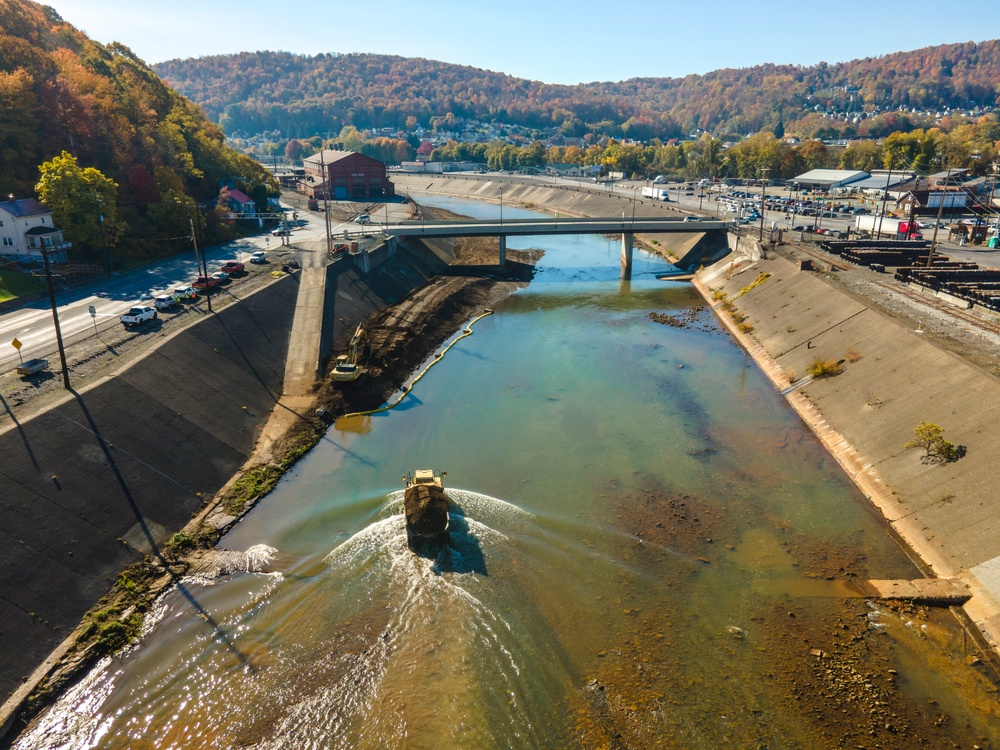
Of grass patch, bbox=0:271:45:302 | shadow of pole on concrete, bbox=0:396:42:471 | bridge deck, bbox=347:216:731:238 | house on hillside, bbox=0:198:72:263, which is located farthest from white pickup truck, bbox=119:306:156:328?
bridge deck, bbox=347:216:731:238

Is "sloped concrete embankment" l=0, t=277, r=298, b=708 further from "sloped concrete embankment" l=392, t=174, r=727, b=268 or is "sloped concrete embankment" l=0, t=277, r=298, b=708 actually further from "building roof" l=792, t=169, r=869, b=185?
"building roof" l=792, t=169, r=869, b=185

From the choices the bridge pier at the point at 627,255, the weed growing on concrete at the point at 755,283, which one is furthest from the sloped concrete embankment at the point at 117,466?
the bridge pier at the point at 627,255

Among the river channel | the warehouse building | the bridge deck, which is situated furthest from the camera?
the warehouse building

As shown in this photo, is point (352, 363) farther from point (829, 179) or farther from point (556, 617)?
point (829, 179)

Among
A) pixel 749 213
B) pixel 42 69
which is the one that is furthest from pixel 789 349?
pixel 42 69

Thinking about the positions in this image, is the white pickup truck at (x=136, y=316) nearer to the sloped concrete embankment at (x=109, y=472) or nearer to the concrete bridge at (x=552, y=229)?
the sloped concrete embankment at (x=109, y=472)

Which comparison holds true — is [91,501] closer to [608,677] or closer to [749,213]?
[608,677]
